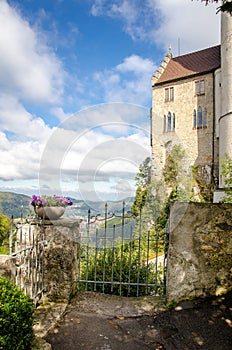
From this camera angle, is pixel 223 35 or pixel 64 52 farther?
pixel 223 35

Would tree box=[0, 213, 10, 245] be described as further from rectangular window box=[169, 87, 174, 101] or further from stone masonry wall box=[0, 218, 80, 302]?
rectangular window box=[169, 87, 174, 101]

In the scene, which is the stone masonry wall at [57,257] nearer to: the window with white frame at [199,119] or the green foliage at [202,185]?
the green foliage at [202,185]

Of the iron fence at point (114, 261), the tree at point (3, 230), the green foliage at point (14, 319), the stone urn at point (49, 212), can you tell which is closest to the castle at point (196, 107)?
the tree at point (3, 230)

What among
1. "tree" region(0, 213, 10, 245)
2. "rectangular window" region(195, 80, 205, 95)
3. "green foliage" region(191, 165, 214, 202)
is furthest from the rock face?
"rectangular window" region(195, 80, 205, 95)

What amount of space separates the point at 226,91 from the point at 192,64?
7.69 m

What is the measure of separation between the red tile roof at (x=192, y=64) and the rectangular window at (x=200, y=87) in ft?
2.79

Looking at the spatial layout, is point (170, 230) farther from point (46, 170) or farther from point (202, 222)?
point (46, 170)

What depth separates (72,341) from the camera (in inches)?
110

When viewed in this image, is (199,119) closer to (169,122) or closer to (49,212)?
(169,122)

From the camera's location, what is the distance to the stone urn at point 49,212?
12.1ft

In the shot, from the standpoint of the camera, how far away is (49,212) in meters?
3.72

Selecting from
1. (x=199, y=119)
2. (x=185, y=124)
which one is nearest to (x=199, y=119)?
(x=199, y=119)

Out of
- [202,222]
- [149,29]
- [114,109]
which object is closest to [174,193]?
[149,29]

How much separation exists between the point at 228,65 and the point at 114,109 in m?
16.5
